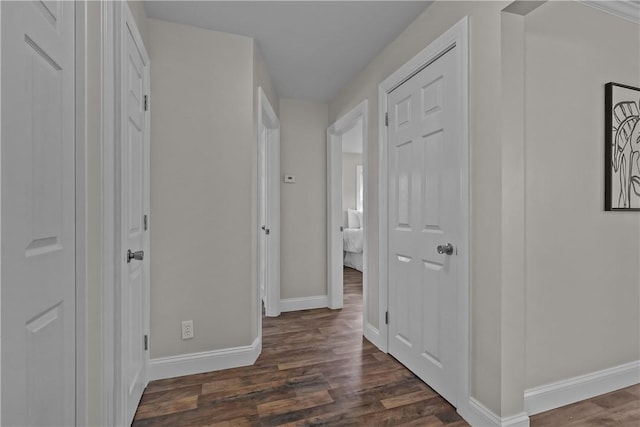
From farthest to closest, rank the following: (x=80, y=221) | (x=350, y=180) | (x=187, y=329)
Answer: (x=350, y=180) → (x=187, y=329) → (x=80, y=221)

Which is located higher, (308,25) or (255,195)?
(308,25)

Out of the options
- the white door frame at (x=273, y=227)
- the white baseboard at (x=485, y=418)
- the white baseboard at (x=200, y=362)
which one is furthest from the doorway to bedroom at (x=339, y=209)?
the white baseboard at (x=485, y=418)

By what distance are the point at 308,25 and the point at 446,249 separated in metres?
1.74

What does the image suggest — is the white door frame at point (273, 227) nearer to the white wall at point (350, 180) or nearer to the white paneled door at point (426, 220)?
the white paneled door at point (426, 220)

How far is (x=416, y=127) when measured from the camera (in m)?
2.01

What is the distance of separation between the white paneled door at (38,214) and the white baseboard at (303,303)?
2.43 m

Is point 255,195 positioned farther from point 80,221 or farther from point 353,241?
point 353,241

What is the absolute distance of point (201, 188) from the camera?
2.08 m

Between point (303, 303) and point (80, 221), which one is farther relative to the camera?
point (303, 303)

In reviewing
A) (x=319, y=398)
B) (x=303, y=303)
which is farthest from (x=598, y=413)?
(x=303, y=303)

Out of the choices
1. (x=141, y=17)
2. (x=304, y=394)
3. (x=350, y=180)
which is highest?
(x=141, y=17)

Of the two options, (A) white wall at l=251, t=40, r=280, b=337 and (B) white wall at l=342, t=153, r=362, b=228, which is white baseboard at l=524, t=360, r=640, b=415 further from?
(B) white wall at l=342, t=153, r=362, b=228

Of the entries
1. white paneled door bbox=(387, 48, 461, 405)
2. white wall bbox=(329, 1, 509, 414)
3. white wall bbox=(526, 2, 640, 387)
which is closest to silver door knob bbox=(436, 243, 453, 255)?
white paneled door bbox=(387, 48, 461, 405)

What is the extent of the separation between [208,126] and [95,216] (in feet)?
3.75
